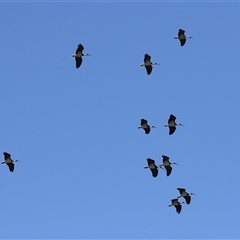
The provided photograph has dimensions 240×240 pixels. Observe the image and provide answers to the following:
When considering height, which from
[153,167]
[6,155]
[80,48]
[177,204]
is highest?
[80,48]

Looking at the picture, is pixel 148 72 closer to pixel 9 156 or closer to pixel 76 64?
pixel 76 64

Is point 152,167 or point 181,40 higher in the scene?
point 181,40

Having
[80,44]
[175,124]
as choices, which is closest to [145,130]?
[175,124]

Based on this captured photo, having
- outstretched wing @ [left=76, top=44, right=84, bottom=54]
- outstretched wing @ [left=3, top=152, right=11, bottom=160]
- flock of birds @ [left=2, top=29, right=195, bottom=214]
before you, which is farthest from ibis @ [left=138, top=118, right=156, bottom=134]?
outstretched wing @ [left=3, top=152, right=11, bottom=160]

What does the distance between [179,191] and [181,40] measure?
12.5 meters

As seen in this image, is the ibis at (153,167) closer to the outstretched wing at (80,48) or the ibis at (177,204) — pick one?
the ibis at (177,204)

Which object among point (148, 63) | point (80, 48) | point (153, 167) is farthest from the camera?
point (153, 167)

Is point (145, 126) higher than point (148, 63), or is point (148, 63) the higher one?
point (148, 63)

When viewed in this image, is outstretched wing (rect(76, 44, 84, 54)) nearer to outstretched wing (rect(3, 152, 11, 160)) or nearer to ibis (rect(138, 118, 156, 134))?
ibis (rect(138, 118, 156, 134))

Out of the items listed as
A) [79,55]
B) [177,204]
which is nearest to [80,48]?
[79,55]

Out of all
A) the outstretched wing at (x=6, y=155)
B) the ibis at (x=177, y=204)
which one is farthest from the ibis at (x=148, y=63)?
the outstretched wing at (x=6, y=155)

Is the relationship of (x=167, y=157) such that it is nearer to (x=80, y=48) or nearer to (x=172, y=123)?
(x=172, y=123)

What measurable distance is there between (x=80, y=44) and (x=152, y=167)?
11.8 meters

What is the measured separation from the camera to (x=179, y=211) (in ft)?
380
